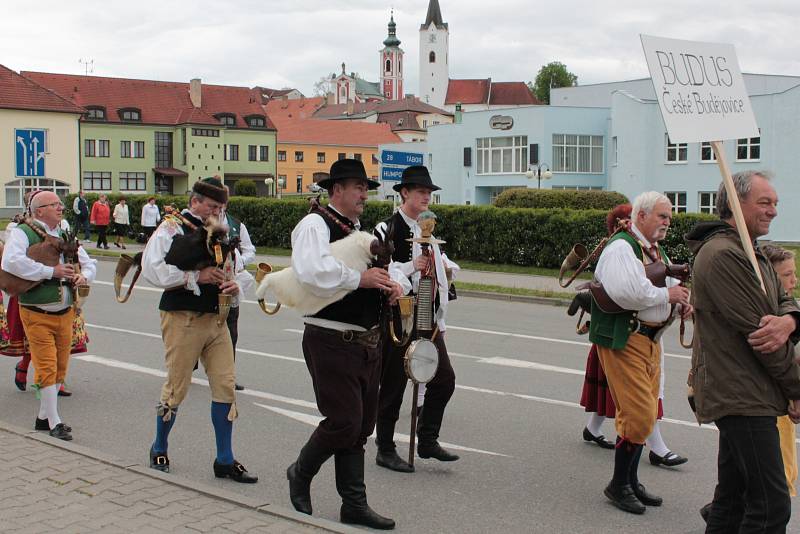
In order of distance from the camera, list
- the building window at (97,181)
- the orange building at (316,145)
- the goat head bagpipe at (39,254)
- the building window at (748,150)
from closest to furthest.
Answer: the goat head bagpipe at (39,254) < the building window at (748,150) < the building window at (97,181) < the orange building at (316,145)

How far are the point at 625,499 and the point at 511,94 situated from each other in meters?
147

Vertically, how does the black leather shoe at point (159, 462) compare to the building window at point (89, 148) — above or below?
below

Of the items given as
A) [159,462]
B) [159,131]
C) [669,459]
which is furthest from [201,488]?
[159,131]

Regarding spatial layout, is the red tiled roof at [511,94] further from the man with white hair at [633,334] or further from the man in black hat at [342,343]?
the man in black hat at [342,343]

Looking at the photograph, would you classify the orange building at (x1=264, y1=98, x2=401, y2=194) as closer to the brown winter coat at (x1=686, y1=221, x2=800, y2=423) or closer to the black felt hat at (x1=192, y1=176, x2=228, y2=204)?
the black felt hat at (x1=192, y1=176, x2=228, y2=204)

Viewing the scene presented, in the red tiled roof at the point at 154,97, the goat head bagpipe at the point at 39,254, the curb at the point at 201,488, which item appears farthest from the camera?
the red tiled roof at the point at 154,97

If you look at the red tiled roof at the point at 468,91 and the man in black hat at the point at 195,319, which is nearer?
the man in black hat at the point at 195,319

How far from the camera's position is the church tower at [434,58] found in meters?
153

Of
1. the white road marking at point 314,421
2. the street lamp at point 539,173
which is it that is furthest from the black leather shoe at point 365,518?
the street lamp at point 539,173

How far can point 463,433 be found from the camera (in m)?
7.42

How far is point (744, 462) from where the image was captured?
397 cm

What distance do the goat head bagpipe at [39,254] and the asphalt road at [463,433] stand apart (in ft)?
4.04

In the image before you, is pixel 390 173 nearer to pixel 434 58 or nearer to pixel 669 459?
pixel 669 459

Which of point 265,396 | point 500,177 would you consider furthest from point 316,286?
point 500,177
